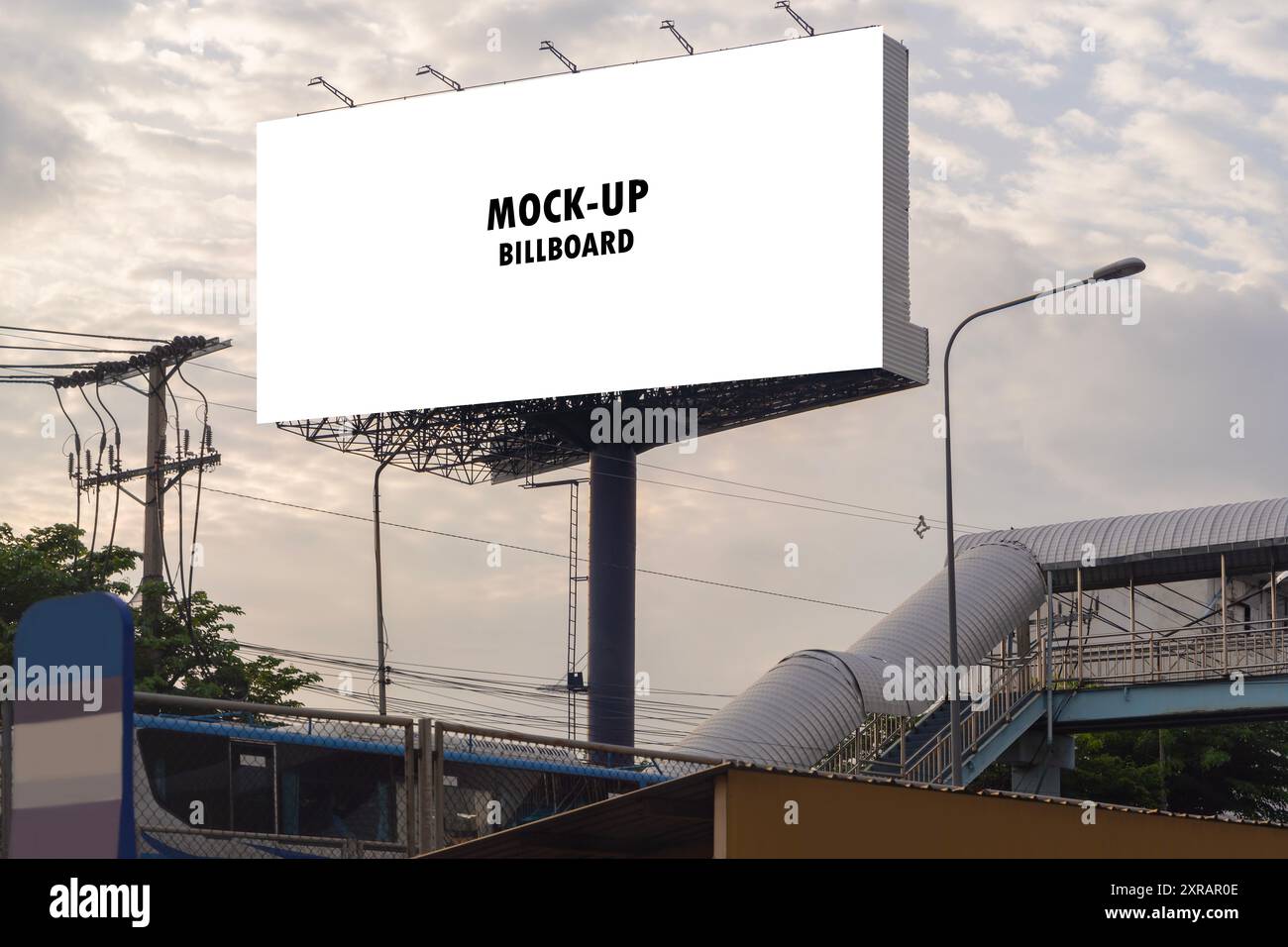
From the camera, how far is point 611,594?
51219 mm

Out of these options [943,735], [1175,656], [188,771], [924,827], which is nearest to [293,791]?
[188,771]

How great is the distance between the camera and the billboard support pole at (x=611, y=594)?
1986 inches

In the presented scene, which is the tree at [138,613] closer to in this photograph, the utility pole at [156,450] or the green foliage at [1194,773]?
the utility pole at [156,450]

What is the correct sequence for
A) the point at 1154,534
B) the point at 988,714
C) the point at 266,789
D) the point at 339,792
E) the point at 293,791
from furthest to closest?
the point at 1154,534 < the point at 988,714 < the point at 339,792 < the point at 293,791 < the point at 266,789

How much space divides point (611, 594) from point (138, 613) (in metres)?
13.6

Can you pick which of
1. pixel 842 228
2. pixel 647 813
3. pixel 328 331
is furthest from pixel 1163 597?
pixel 647 813

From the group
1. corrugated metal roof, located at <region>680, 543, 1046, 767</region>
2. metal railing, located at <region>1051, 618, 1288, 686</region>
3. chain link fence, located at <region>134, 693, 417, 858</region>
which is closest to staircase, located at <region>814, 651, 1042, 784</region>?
corrugated metal roof, located at <region>680, 543, 1046, 767</region>

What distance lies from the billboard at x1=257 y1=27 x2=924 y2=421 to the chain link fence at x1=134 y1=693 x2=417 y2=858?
83.4ft

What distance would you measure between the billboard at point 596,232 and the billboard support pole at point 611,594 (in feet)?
13.7

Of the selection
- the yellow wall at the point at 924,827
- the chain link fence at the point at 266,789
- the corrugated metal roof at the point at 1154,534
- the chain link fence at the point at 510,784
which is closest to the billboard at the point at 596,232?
the corrugated metal roof at the point at 1154,534

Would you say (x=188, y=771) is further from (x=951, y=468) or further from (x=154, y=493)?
(x=154, y=493)

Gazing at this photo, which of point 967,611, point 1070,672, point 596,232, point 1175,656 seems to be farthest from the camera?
point 596,232

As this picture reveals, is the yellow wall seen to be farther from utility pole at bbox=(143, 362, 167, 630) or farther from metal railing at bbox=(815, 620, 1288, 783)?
utility pole at bbox=(143, 362, 167, 630)
